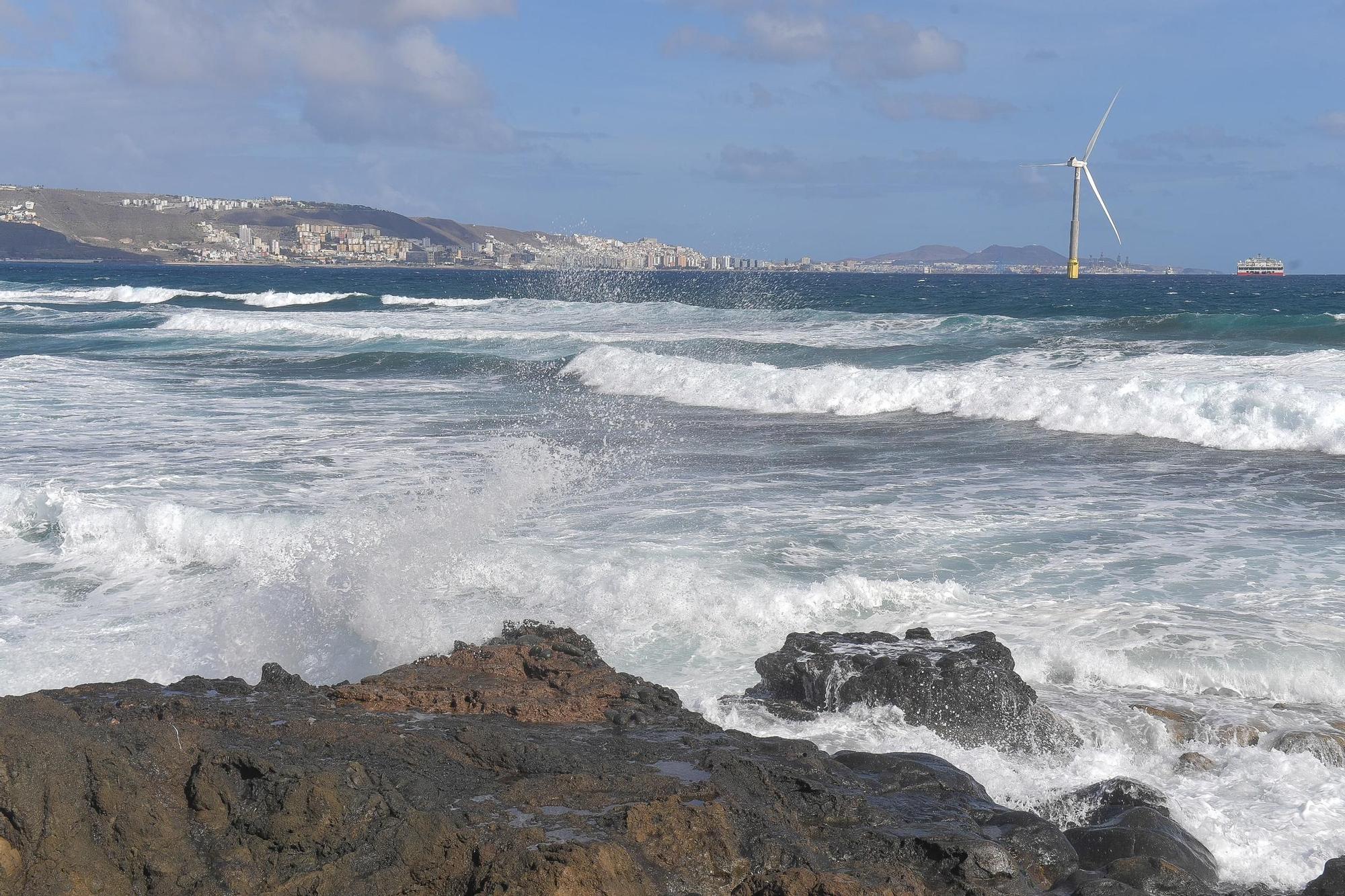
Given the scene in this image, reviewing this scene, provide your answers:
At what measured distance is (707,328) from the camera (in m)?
36.0

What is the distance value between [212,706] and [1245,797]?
431 cm

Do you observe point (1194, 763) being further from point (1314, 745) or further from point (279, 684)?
point (279, 684)

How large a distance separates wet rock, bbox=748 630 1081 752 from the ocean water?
14 cm

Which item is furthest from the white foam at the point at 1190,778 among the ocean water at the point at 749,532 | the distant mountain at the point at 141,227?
the distant mountain at the point at 141,227

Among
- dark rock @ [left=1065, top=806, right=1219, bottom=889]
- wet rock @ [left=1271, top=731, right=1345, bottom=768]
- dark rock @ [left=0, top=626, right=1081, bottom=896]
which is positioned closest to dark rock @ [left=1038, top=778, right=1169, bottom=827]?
dark rock @ [left=1065, top=806, right=1219, bottom=889]

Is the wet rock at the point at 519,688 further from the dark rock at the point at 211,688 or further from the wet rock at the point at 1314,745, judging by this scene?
the wet rock at the point at 1314,745

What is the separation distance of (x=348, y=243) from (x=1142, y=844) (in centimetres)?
16082

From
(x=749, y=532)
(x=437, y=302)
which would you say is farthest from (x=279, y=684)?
(x=437, y=302)

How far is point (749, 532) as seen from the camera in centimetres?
977

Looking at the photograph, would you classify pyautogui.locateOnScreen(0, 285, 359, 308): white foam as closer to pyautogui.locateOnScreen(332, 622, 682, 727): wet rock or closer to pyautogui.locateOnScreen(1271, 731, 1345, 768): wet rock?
pyautogui.locateOnScreen(332, 622, 682, 727): wet rock

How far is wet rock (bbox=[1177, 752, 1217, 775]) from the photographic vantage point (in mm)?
5320

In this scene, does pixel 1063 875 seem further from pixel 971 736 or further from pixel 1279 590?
pixel 1279 590

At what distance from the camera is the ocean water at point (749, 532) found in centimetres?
637

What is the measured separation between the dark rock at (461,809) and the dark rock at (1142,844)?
20cm
